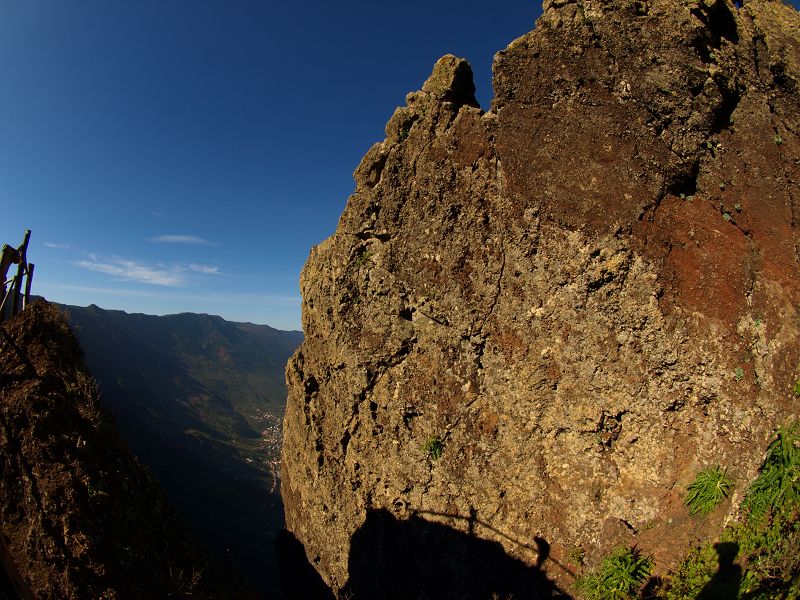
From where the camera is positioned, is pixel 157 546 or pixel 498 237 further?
pixel 498 237

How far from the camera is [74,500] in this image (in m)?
8.10

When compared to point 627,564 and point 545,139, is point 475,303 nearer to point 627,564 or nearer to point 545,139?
point 545,139

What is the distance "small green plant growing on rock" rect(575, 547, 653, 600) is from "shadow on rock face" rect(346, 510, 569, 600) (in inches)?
32.4

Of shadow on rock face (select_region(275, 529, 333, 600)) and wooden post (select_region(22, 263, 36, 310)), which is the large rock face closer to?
shadow on rock face (select_region(275, 529, 333, 600))

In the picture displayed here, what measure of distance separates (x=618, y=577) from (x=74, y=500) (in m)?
11.7

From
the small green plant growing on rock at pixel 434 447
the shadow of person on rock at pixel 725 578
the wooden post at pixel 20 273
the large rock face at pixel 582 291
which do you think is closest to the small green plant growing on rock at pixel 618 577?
the large rock face at pixel 582 291

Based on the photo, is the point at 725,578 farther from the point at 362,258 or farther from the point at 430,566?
the point at 362,258

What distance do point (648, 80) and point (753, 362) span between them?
7.25 meters

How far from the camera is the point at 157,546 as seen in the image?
9.05 metres

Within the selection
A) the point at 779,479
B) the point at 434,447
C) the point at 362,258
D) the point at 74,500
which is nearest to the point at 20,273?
the point at 74,500

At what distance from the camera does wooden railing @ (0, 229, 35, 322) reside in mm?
10094

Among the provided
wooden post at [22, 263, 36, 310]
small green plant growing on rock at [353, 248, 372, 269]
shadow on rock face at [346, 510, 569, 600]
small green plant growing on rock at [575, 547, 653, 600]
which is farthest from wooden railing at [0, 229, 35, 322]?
small green plant growing on rock at [575, 547, 653, 600]

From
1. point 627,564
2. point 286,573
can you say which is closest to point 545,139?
point 627,564

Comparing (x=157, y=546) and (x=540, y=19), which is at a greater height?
(x=540, y=19)
